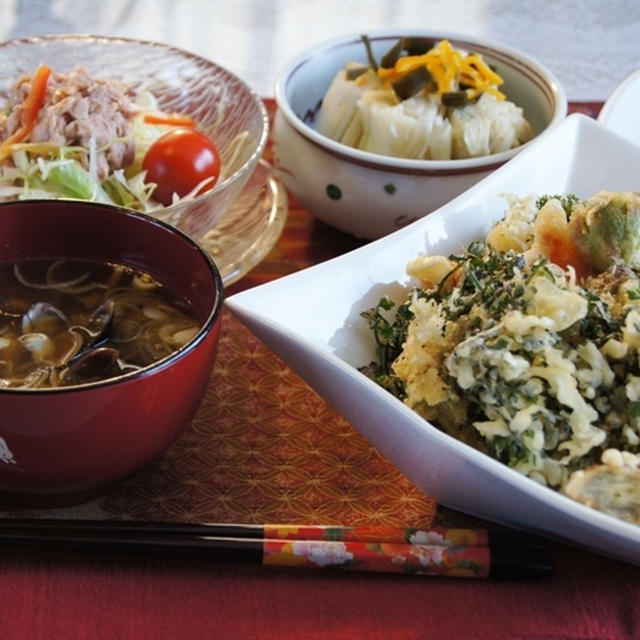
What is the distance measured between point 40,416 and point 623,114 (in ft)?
4.10

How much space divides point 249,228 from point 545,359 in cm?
85

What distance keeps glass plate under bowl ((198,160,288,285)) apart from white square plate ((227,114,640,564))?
1.22 feet

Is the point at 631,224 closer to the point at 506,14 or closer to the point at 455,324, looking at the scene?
the point at 455,324

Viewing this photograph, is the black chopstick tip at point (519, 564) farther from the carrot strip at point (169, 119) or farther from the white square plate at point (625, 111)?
the carrot strip at point (169, 119)

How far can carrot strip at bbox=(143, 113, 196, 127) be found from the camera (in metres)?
1.96

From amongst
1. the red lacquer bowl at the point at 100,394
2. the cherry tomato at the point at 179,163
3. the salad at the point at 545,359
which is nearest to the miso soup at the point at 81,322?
the red lacquer bowl at the point at 100,394

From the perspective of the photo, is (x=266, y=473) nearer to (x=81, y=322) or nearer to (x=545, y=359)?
(x=81, y=322)

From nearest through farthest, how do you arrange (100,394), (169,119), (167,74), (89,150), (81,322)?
(100,394) → (81,322) → (89,150) → (169,119) → (167,74)

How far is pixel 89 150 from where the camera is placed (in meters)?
1.78

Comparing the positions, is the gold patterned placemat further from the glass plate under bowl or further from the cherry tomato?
the cherry tomato

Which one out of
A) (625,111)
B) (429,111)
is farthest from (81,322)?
(625,111)

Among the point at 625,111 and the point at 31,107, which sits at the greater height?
the point at 625,111

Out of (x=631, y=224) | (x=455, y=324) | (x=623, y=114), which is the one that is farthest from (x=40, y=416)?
(x=623, y=114)

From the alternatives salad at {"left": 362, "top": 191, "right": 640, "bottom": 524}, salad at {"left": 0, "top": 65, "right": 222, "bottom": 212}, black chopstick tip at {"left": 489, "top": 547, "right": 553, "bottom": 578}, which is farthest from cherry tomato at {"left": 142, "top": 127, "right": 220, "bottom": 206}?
black chopstick tip at {"left": 489, "top": 547, "right": 553, "bottom": 578}
